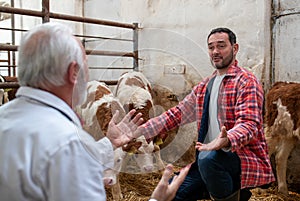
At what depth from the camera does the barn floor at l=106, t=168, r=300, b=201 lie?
2.32 m

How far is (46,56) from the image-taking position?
0.93 meters

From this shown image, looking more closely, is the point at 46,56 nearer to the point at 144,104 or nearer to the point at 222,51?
the point at 144,104

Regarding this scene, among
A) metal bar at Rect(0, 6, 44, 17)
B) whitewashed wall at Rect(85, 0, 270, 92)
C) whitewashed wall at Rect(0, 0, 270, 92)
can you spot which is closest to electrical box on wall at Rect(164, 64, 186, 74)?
whitewashed wall at Rect(0, 0, 270, 92)

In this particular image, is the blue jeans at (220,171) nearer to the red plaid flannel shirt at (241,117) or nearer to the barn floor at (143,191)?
the red plaid flannel shirt at (241,117)

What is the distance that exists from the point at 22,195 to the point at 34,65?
0.31 metres

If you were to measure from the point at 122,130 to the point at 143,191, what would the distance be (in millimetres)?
1260

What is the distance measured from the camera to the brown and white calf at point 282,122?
3012mm

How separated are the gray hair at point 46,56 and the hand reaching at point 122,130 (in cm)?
55

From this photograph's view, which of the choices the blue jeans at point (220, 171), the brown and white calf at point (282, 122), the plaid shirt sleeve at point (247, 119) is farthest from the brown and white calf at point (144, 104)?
the brown and white calf at point (282, 122)

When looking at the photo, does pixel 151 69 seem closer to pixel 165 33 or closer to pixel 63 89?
pixel 165 33

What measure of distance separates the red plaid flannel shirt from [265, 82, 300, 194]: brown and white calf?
1148 millimetres

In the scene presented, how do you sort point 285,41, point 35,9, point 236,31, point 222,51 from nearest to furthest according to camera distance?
point 222,51 < point 285,41 < point 236,31 < point 35,9

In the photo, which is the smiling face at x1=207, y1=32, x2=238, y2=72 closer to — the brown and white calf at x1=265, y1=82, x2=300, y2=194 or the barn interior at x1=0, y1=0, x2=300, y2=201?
the barn interior at x1=0, y1=0, x2=300, y2=201

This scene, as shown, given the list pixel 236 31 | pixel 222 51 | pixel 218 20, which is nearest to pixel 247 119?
pixel 222 51
